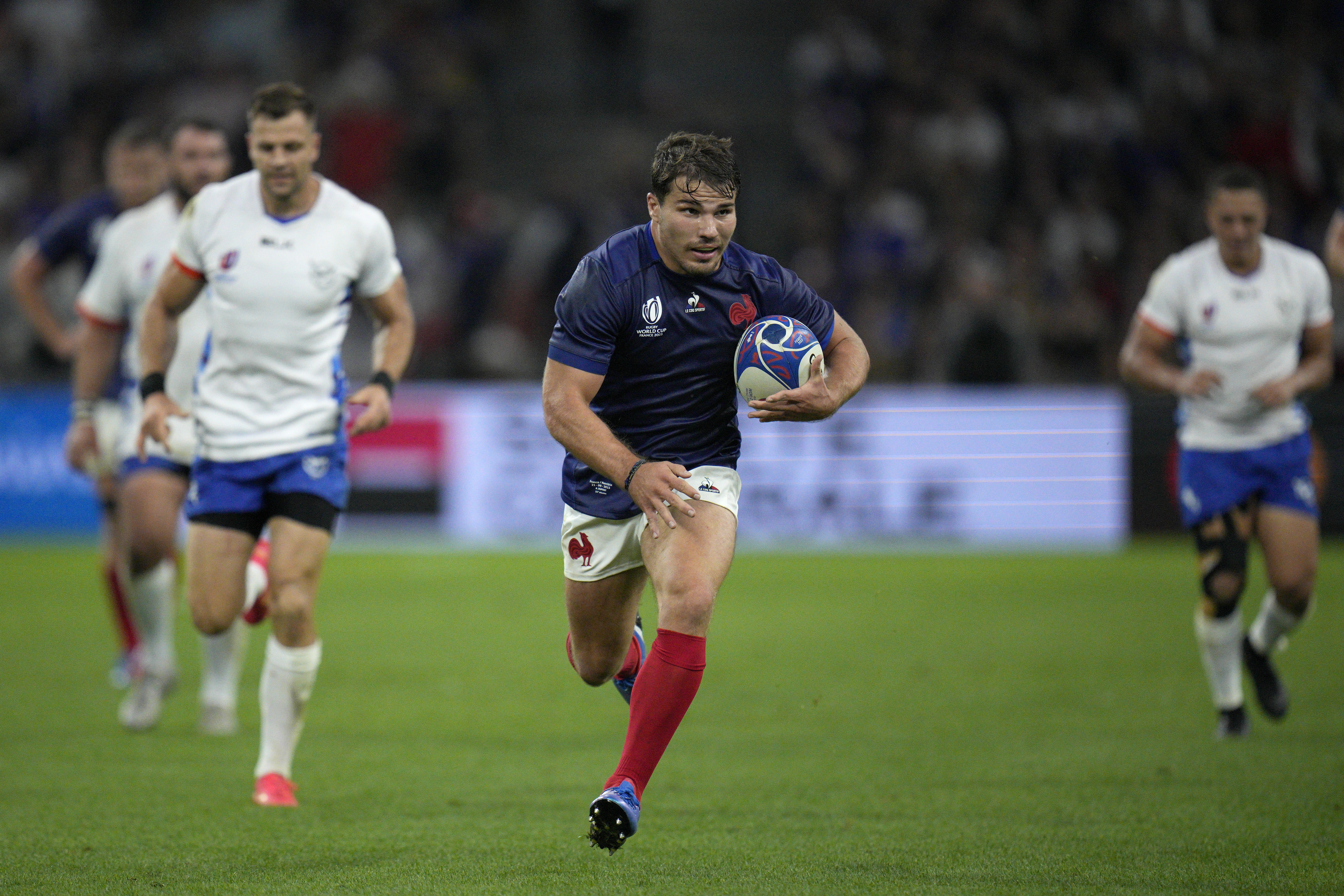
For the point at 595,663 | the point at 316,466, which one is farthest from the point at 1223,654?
the point at 316,466

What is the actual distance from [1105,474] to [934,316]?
9.40 ft

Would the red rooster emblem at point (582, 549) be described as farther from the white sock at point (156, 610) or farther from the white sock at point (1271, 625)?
the white sock at point (1271, 625)

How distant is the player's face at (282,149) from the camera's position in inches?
239

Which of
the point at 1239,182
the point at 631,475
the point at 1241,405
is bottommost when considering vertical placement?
the point at 1241,405

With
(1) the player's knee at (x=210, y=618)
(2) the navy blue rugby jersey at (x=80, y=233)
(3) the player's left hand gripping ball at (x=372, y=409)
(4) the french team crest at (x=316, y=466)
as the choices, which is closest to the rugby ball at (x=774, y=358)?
(3) the player's left hand gripping ball at (x=372, y=409)

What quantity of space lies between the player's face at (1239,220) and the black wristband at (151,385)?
4.79m

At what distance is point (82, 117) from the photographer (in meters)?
18.2

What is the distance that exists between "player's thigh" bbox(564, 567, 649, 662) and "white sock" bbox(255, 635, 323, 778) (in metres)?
1.04

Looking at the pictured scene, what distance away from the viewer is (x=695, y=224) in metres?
5.12

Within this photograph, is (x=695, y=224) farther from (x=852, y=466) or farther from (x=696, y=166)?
(x=852, y=466)

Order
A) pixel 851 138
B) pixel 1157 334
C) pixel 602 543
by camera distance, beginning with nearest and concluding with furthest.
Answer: pixel 602 543, pixel 1157 334, pixel 851 138

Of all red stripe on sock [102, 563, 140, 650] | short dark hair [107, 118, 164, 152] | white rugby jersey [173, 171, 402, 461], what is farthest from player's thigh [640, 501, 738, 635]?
red stripe on sock [102, 563, 140, 650]

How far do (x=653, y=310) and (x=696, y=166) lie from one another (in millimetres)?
489

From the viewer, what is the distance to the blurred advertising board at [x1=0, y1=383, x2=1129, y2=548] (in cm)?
1498
